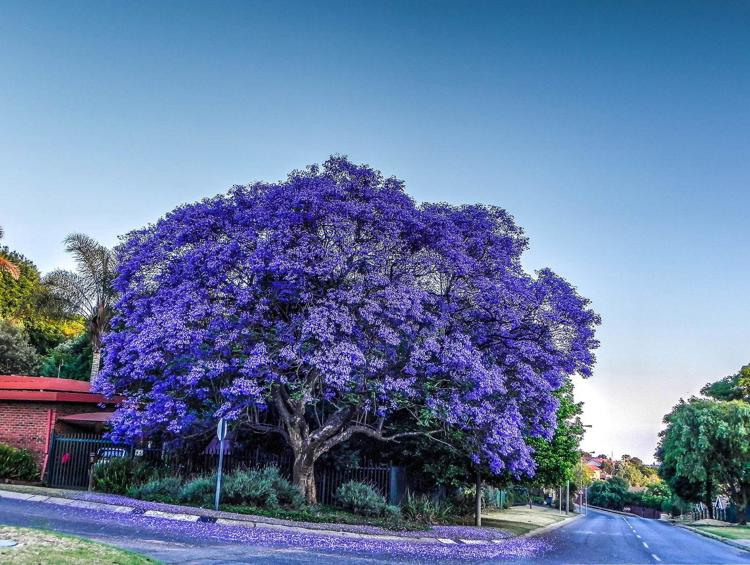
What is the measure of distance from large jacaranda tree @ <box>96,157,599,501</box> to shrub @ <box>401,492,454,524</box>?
2.41 metres

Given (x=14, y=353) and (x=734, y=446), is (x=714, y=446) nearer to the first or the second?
(x=734, y=446)

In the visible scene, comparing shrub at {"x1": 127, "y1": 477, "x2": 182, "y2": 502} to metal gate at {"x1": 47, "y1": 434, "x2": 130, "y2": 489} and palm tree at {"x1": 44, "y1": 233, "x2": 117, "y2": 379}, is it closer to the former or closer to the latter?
metal gate at {"x1": 47, "y1": 434, "x2": 130, "y2": 489}

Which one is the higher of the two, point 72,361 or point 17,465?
point 72,361

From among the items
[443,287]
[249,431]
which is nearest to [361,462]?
[249,431]

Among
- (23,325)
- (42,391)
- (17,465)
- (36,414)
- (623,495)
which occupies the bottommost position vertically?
(623,495)

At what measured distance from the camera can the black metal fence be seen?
2252 centimetres

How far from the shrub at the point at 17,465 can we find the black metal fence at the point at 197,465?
0.54 metres

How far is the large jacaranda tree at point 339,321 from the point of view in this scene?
18984mm

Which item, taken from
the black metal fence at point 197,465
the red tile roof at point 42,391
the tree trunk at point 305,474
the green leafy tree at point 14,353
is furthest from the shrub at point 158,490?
the green leafy tree at point 14,353

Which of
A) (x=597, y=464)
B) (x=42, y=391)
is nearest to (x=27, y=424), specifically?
(x=42, y=391)

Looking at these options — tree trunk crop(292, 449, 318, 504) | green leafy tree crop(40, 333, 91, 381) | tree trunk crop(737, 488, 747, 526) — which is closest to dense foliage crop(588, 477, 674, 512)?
tree trunk crop(737, 488, 747, 526)

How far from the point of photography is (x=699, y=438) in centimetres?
4772

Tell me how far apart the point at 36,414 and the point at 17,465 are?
70.3 inches

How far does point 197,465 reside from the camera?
23.5m
